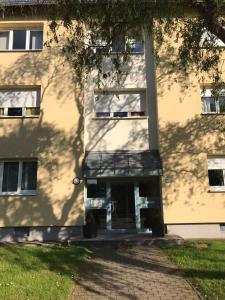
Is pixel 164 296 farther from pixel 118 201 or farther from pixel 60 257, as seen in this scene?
pixel 118 201

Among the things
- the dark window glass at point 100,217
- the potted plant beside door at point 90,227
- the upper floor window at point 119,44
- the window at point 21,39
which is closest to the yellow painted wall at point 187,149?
the dark window glass at point 100,217

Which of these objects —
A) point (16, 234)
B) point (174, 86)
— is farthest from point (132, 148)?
point (16, 234)

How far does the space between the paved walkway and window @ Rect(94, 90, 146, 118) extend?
6811 millimetres

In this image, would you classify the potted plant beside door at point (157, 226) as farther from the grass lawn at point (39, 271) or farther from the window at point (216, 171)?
the grass lawn at point (39, 271)

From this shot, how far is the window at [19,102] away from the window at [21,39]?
6.94 feet

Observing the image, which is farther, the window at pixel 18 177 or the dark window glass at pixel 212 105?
the dark window glass at pixel 212 105

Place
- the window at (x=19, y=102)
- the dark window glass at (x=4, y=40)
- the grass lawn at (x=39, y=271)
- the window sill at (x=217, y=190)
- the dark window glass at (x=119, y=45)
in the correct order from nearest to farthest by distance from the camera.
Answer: the grass lawn at (x=39, y=271) → the dark window glass at (x=119, y=45) → the window sill at (x=217, y=190) → the window at (x=19, y=102) → the dark window glass at (x=4, y=40)

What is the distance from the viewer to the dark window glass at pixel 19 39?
17.5 meters

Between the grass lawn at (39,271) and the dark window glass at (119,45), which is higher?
the dark window glass at (119,45)

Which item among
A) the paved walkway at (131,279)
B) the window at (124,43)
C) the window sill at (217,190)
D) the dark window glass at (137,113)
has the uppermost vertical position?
the window at (124,43)

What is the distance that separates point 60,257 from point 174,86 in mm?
9114

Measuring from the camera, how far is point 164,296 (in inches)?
302

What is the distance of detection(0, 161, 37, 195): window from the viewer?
15.8m

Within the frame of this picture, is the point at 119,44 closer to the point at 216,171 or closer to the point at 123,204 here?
the point at 216,171
